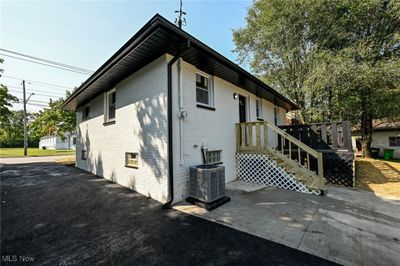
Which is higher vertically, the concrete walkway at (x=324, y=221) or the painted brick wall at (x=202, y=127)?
the painted brick wall at (x=202, y=127)

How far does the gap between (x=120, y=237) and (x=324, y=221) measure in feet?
12.5

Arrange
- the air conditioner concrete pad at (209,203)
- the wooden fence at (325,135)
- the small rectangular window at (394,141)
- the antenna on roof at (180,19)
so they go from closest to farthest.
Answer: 1. the air conditioner concrete pad at (209,203)
2. the wooden fence at (325,135)
3. the antenna on roof at (180,19)
4. the small rectangular window at (394,141)

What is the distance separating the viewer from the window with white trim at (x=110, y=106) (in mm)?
7103

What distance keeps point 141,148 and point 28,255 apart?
312 centimetres

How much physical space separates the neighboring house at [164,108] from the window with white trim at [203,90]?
0.11ft

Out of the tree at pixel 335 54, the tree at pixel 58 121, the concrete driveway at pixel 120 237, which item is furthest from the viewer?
the tree at pixel 58 121

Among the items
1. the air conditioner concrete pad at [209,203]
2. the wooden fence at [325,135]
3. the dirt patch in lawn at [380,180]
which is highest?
the wooden fence at [325,135]

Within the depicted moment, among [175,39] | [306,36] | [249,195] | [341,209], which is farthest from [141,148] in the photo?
[306,36]

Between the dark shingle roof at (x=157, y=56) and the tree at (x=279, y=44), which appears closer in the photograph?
the dark shingle roof at (x=157, y=56)

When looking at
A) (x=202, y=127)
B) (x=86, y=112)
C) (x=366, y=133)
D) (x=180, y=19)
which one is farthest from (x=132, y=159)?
(x=366, y=133)

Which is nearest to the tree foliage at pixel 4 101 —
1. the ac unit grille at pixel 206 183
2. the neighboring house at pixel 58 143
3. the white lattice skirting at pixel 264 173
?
the ac unit grille at pixel 206 183

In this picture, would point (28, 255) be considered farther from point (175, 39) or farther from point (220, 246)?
point (175, 39)

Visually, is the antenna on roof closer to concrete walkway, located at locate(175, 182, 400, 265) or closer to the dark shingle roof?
the dark shingle roof

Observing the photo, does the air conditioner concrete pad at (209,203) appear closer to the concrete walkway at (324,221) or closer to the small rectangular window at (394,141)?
the concrete walkway at (324,221)
